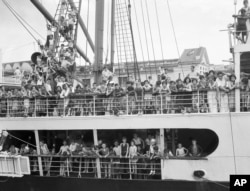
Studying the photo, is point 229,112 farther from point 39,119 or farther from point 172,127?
point 39,119

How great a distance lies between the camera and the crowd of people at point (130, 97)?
30.9ft

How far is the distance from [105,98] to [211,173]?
139 inches

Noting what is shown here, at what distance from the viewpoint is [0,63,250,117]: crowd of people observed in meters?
9.43

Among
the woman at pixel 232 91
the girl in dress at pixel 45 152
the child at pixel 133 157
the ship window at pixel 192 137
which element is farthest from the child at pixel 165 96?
the girl in dress at pixel 45 152

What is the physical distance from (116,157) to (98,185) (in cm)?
97

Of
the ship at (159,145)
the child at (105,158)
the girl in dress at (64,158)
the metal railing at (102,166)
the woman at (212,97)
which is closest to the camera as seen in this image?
the ship at (159,145)

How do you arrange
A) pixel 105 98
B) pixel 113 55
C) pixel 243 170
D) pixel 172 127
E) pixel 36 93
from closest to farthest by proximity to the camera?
pixel 243 170 → pixel 172 127 → pixel 105 98 → pixel 36 93 → pixel 113 55

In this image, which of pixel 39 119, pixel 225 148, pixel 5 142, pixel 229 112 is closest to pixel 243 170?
pixel 225 148

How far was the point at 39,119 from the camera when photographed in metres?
10.7

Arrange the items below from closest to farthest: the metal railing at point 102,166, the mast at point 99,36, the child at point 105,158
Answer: the metal railing at point 102,166, the child at point 105,158, the mast at point 99,36

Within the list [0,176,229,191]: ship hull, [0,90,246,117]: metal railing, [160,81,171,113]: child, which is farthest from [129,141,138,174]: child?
[160,81,171,113]: child

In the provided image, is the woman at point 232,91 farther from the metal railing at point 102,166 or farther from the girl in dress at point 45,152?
the girl in dress at point 45,152

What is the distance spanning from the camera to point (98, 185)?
9906mm

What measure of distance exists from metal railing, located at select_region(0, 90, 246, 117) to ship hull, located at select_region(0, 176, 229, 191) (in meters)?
1.85
